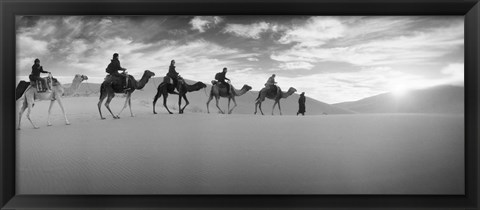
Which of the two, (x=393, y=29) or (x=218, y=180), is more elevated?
(x=393, y=29)

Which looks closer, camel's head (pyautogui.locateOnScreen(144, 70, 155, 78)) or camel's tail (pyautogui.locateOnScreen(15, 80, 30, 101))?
camel's tail (pyautogui.locateOnScreen(15, 80, 30, 101))

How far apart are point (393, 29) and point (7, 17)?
3740mm

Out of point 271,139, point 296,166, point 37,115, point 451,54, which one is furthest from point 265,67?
point 37,115

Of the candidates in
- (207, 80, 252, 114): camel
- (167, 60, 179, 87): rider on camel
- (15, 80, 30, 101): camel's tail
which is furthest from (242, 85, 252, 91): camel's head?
(15, 80, 30, 101): camel's tail

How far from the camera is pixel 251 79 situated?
4.20 metres

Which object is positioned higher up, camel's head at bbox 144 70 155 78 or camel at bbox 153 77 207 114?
camel's head at bbox 144 70 155 78

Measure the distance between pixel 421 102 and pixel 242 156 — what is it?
183cm

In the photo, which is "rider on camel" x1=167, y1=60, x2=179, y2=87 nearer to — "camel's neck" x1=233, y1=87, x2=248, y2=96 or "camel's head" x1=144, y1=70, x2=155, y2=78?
"camel's head" x1=144, y1=70, x2=155, y2=78

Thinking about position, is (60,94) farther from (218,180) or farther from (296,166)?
(296,166)

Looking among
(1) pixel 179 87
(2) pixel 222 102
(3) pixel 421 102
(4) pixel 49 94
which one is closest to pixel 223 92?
(2) pixel 222 102

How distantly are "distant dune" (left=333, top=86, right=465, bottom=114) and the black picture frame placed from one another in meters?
0.11

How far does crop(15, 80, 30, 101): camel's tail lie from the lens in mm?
4047
